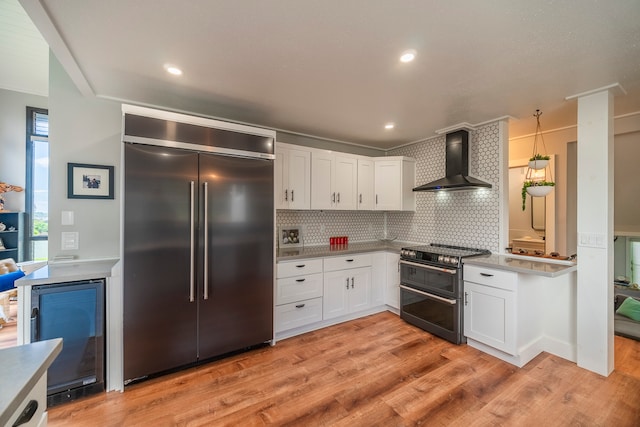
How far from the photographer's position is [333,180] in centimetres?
365

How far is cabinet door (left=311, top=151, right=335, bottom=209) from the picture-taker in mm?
3475

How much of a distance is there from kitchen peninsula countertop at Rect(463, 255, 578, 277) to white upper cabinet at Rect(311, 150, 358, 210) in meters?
1.67

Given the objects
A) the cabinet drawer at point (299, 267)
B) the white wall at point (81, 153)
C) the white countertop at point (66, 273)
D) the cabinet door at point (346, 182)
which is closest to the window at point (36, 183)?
the white wall at point (81, 153)

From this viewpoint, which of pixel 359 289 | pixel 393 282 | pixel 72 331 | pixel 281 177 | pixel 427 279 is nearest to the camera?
pixel 72 331

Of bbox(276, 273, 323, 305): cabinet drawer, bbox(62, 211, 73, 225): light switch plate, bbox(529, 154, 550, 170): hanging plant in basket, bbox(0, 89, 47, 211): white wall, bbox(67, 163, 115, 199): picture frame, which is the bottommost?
bbox(276, 273, 323, 305): cabinet drawer

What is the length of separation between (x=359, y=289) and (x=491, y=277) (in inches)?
59.0

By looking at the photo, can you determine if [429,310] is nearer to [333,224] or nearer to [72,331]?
[333,224]

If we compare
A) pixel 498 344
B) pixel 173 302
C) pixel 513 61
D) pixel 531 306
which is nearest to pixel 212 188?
pixel 173 302

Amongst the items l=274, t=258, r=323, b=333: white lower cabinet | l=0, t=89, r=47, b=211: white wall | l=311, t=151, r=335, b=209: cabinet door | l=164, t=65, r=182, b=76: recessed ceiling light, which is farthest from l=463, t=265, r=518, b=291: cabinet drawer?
l=0, t=89, r=47, b=211: white wall

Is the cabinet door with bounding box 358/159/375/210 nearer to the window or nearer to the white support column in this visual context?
the white support column

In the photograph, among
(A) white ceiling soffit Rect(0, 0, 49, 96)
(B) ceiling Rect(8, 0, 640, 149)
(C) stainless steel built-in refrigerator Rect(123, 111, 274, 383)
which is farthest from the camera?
(A) white ceiling soffit Rect(0, 0, 49, 96)

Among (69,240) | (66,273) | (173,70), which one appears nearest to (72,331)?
(66,273)

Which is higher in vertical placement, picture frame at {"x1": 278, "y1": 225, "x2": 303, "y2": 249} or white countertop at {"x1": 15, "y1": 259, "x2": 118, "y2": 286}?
picture frame at {"x1": 278, "y1": 225, "x2": 303, "y2": 249}

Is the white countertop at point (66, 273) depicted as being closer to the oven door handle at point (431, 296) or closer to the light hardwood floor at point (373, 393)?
the light hardwood floor at point (373, 393)
